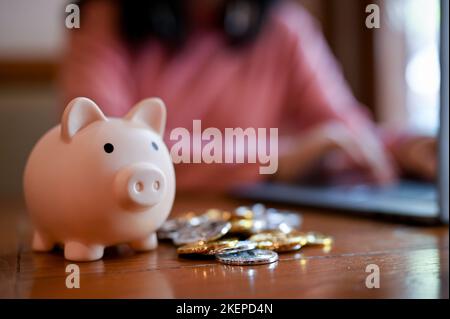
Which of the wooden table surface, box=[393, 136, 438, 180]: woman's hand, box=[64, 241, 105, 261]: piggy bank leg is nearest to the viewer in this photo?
the wooden table surface

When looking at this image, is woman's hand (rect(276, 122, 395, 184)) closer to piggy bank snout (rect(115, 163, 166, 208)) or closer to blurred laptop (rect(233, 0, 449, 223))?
blurred laptop (rect(233, 0, 449, 223))

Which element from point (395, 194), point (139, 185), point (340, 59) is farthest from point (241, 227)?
point (340, 59)

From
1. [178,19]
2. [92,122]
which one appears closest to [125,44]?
[178,19]

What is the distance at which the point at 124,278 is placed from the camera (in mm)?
398

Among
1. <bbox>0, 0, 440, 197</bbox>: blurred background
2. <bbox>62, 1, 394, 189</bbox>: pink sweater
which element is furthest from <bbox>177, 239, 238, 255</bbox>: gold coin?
<bbox>0, 0, 440, 197</bbox>: blurred background

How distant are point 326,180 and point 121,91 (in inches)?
19.0

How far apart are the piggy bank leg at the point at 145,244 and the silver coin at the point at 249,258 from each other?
3.2 inches

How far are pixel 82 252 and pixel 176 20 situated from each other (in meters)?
0.97

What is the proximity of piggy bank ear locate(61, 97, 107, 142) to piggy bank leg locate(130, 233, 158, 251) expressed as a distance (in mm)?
104

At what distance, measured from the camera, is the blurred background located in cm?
165

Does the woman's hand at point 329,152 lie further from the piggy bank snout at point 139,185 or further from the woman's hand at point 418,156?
the piggy bank snout at point 139,185

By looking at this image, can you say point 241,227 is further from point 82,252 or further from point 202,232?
point 82,252

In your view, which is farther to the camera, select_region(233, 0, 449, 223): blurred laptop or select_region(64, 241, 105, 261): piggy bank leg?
select_region(233, 0, 449, 223): blurred laptop

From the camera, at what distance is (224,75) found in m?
1.42
